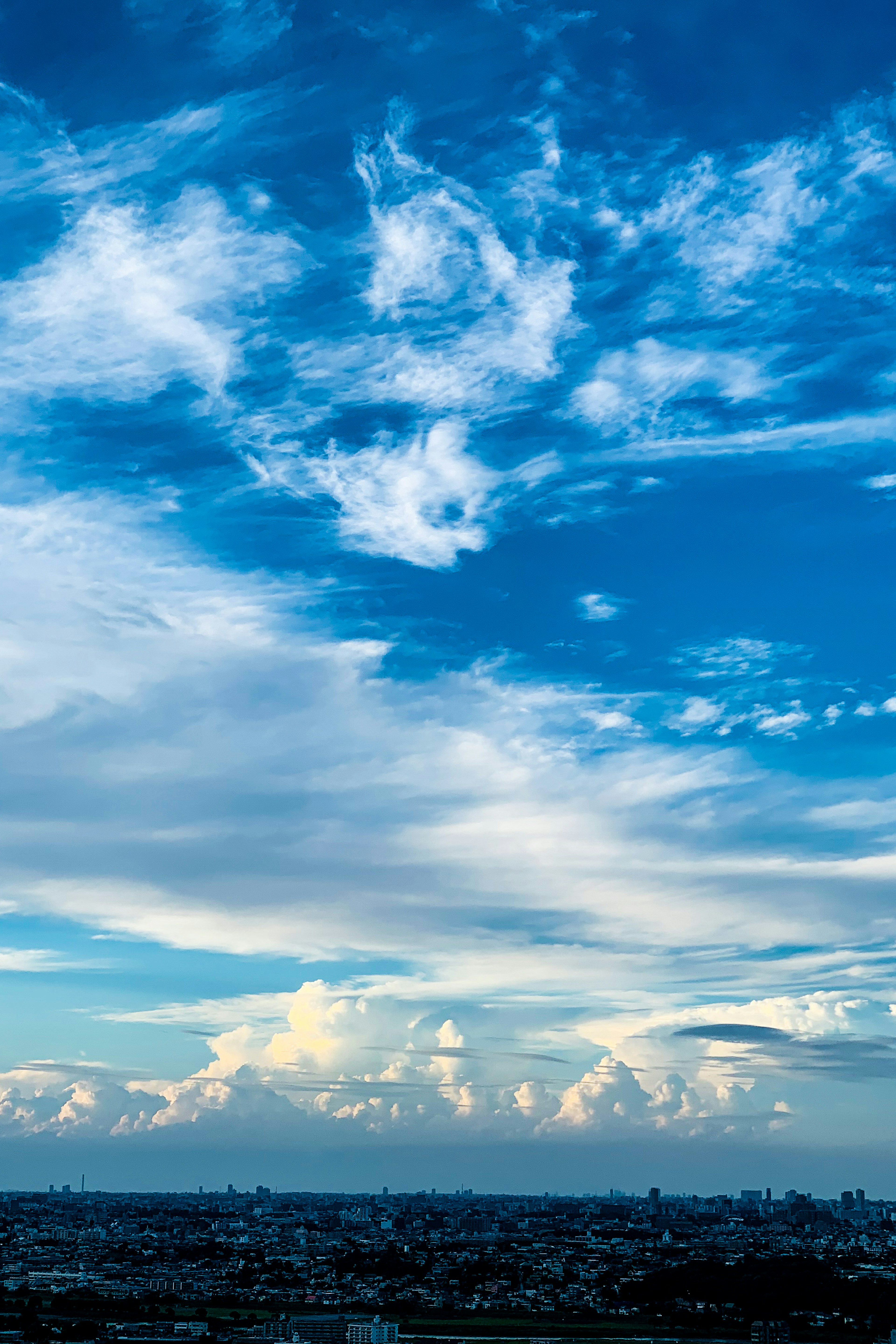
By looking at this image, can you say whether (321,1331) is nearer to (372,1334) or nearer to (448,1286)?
(372,1334)

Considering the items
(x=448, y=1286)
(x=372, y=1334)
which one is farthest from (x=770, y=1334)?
(x=448, y=1286)

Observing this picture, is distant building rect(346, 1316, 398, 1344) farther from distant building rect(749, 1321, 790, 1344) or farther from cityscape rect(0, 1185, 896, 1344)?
distant building rect(749, 1321, 790, 1344)

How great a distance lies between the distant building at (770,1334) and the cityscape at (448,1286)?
153mm

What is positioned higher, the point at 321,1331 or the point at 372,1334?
the point at 372,1334

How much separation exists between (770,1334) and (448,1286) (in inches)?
1619

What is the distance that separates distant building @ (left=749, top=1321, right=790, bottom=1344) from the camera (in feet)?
245

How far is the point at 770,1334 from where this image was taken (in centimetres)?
7569

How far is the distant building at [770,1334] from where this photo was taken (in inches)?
2938

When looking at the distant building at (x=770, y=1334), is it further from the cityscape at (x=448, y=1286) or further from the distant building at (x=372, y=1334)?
the distant building at (x=372, y=1334)

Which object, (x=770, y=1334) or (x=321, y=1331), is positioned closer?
(x=321, y=1331)

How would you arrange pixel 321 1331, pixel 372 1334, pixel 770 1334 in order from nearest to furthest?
1. pixel 372 1334
2. pixel 321 1331
3. pixel 770 1334

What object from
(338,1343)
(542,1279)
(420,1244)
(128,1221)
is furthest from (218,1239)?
(338,1343)

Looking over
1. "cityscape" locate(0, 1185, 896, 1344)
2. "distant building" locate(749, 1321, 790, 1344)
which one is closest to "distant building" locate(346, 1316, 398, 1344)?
"cityscape" locate(0, 1185, 896, 1344)

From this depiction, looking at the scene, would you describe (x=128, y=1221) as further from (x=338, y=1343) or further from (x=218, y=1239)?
(x=338, y=1343)
